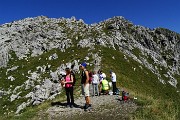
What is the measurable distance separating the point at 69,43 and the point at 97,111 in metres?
68.6

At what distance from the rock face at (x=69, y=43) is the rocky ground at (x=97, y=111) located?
A: 116 ft

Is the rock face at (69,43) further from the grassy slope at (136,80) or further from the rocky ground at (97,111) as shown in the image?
the rocky ground at (97,111)

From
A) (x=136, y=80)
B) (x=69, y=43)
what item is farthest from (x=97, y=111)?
(x=69, y=43)

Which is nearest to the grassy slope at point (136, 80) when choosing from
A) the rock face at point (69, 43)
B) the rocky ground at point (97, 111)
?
the rocky ground at point (97, 111)

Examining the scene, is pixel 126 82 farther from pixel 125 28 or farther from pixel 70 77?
pixel 125 28

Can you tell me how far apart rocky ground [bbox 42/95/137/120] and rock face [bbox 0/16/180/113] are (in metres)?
35.4

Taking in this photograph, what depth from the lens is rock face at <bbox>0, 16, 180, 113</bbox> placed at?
242ft

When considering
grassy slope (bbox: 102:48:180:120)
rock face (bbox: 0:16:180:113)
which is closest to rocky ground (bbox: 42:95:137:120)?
grassy slope (bbox: 102:48:180:120)

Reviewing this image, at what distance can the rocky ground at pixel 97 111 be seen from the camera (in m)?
21.9

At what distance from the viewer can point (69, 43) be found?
91.3 metres

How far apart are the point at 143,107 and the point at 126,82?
35364 mm

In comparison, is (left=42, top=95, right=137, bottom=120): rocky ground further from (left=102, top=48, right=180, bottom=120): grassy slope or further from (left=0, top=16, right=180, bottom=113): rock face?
(left=0, top=16, right=180, bottom=113): rock face

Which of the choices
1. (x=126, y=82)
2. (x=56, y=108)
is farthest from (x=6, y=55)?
(x=56, y=108)

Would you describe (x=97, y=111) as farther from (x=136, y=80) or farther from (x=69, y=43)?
(x=69, y=43)
